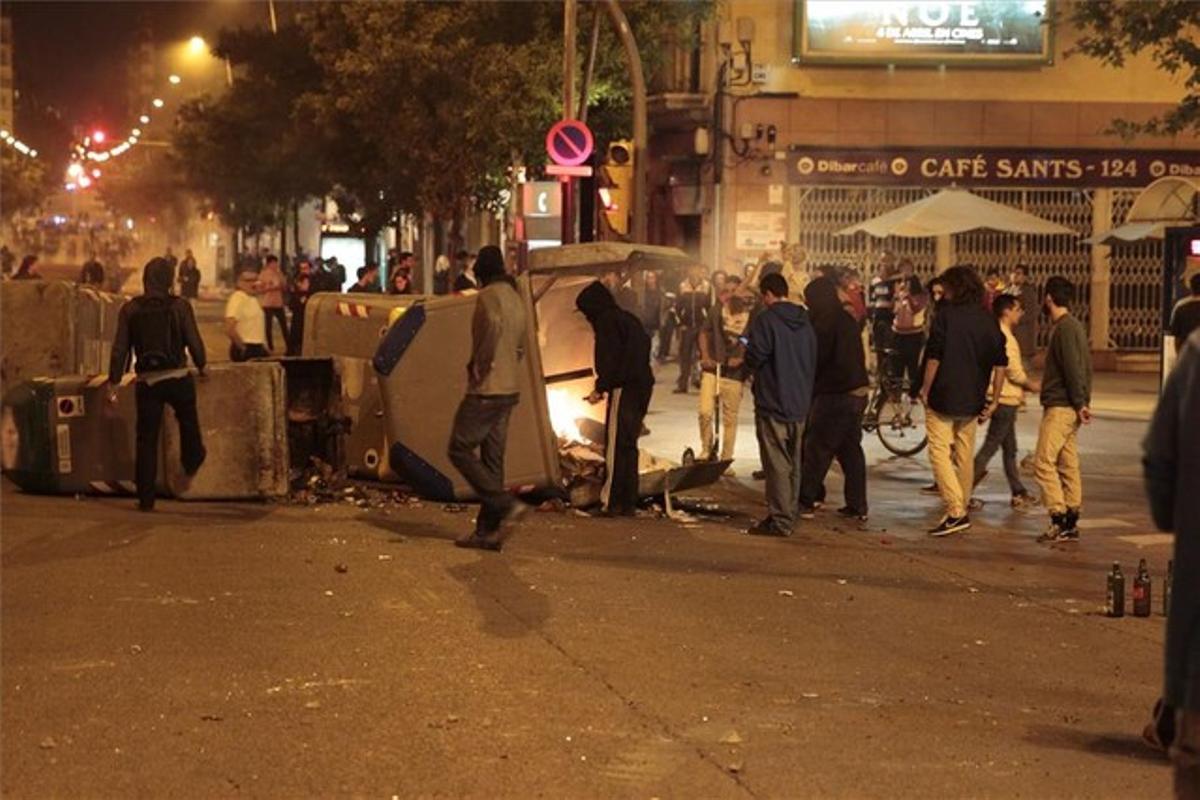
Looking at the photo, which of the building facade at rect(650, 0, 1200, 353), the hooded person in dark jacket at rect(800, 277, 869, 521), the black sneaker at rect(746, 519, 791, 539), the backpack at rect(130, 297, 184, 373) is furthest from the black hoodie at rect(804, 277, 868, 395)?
the building facade at rect(650, 0, 1200, 353)

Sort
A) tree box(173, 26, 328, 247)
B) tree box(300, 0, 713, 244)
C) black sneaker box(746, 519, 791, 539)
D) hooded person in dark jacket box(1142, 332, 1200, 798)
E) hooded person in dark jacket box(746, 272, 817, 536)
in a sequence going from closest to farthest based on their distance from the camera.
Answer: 1. hooded person in dark jacket box(1142, 332, 1200, 798)
2. hooded person in dark jacket box(746, 272, 817, 536)
3. black sneaker box(746, 519, 791, 539)
4. tree box(300, 0, 713, 244)
5. tree box(173, 26, 328, 247)

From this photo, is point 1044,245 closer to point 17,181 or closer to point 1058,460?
point 1058,460

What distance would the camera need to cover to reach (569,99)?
73.2 feet

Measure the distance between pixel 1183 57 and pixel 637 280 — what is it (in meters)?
7.43

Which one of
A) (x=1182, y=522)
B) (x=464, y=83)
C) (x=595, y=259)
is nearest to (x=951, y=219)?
(x=464, y=83)

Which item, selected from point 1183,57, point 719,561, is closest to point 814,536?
point 719,561

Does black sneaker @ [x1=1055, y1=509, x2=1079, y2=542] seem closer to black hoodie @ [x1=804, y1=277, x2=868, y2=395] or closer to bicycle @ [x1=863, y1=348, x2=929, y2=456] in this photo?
black hoodie @ [x1=804, y1=277, x2=868, y2=395]

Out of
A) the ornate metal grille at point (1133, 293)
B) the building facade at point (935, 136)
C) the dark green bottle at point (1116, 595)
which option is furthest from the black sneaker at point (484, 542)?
the ornate metal grille at point (1133, 293)

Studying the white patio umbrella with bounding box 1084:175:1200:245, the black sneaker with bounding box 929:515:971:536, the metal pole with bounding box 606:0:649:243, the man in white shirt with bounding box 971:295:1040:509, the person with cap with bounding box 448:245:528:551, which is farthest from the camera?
the white patio umbrella with bounding box 1084:175:1200:245

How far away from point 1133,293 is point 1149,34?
10898mm

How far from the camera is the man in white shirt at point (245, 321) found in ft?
59.4

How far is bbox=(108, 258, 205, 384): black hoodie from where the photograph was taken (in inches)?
496

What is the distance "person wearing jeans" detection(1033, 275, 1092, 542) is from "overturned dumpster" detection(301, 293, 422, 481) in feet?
15.2

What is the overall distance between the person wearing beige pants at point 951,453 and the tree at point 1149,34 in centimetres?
936
